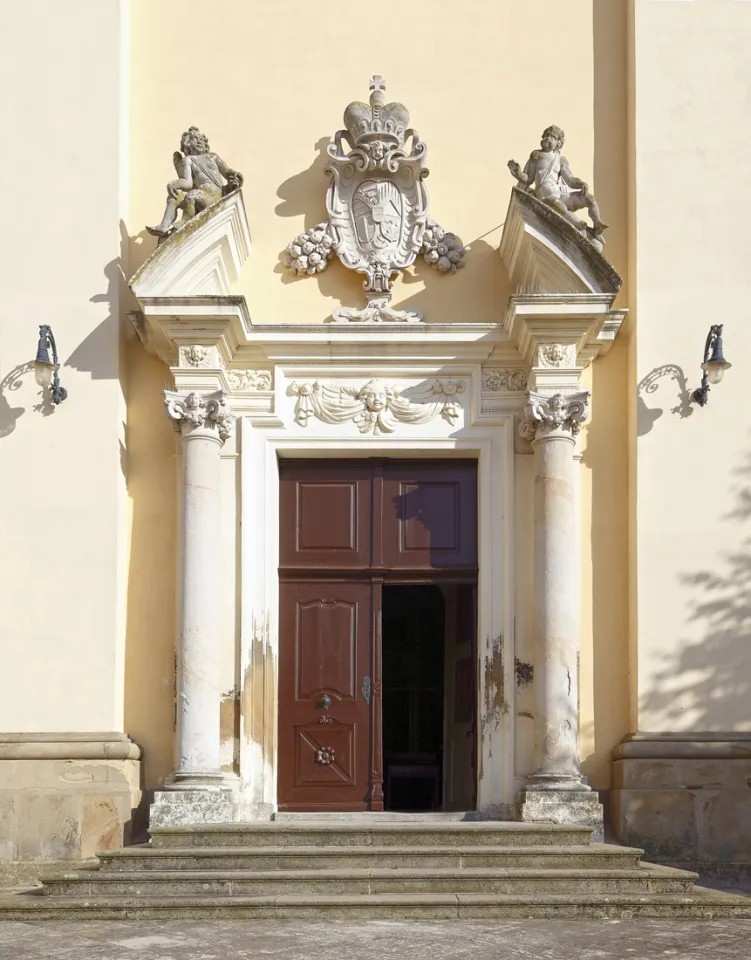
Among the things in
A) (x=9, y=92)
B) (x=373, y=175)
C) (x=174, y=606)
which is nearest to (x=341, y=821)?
(x=174, y=606)

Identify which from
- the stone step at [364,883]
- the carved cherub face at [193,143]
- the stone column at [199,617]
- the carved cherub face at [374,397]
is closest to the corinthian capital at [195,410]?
the stone column at [199,617]

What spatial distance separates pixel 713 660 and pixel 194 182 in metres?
4.88

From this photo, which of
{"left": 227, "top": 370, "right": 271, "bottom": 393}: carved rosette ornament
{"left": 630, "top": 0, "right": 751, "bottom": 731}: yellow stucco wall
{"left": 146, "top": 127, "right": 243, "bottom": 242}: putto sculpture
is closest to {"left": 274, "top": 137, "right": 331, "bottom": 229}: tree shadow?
{"left": 146, "top": 127, "right": 243, "bottom": 242}: putto sculpture

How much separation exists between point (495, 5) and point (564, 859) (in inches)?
247

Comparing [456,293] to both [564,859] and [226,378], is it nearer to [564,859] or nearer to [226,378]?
[226,378]

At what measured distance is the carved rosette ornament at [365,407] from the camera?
Answer: 1114 cm

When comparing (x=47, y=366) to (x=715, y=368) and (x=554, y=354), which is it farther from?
(x=715, y=368)

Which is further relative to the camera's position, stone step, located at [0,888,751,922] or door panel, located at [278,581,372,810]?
door panel, located at [278,581,372,810]

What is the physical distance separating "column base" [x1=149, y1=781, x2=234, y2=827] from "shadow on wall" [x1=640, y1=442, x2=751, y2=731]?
291 cm

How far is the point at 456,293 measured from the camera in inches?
447

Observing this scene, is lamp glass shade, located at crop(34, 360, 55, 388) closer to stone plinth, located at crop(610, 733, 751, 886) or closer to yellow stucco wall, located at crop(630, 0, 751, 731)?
yellow stucco wall, located at crop(630, 0, 751, 731)

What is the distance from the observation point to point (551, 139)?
10914mm

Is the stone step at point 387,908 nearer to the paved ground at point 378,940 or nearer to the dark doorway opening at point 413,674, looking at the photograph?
the paved ground at point 378,940

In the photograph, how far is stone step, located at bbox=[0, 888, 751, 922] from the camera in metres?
8.41
